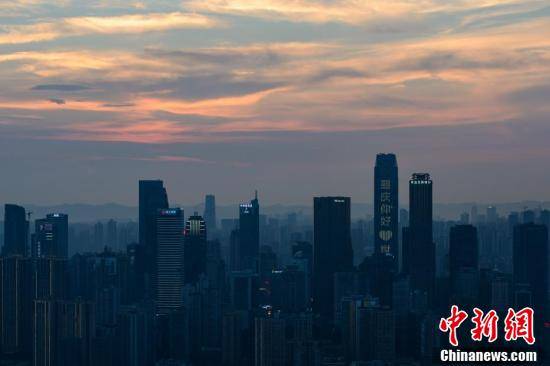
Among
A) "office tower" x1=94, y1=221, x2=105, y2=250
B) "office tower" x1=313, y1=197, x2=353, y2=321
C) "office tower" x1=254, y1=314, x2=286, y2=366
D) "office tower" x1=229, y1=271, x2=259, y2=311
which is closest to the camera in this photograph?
"office tower" x1=254, y1=314, x2=286, y2=366

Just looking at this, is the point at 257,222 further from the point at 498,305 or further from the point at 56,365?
the point at 56,365

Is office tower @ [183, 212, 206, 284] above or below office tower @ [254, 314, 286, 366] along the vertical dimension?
above

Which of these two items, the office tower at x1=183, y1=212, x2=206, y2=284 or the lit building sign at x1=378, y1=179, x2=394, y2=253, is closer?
the office tower at x1=183, y1=212, x2=206, y2=284

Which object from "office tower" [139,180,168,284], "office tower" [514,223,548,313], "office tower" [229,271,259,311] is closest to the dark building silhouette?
"office tower" [139,180,168,284]

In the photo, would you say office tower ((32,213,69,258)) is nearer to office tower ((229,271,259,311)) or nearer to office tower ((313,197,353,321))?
office tower ((229,271,259,311))

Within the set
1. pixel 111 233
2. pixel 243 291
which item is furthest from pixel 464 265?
pixel 111 233

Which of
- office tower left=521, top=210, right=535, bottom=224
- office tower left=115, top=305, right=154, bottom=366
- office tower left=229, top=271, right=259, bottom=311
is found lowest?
office tower left=115, top=305, right=154, bottom=366

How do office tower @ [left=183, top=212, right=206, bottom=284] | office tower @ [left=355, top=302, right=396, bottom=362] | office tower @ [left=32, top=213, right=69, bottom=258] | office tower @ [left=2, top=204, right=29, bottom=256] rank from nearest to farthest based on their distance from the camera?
office tower @ [left=355, top=302, right=396, bottom=362]
office tower @ [left=183, top=212, right=206, bottom=284]
office tower @ [left=2, top=204, right=29, bottom=256]
office tower @ [left=32, top=213, right=69, bottom=258]
